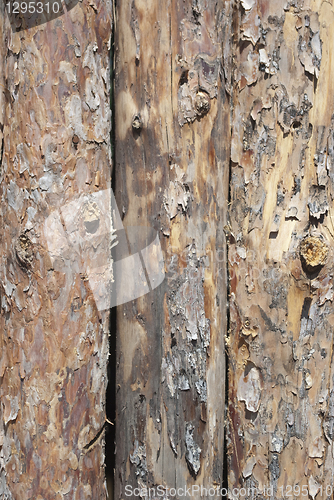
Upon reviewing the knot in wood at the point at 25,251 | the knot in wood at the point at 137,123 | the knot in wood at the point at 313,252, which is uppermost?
the knot in wood at the point at 137,123

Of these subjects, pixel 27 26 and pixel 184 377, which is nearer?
pixel 27 26

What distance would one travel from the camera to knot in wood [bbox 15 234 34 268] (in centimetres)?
136

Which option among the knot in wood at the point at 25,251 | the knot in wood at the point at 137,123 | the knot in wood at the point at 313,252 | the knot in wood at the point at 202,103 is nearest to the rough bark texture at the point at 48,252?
the knot in wood at the point at 25,251

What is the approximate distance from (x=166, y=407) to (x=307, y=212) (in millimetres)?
851

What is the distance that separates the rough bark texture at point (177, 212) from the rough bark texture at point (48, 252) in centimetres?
12

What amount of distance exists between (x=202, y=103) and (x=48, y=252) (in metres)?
0.73

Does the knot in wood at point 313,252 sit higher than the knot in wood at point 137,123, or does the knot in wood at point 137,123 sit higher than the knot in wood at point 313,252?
the knot in wood at point 137,123

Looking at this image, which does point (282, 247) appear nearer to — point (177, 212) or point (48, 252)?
point (177, 212)

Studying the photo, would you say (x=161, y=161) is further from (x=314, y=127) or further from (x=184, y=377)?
(x=184, y=377)

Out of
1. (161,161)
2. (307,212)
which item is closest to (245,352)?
(307,212)

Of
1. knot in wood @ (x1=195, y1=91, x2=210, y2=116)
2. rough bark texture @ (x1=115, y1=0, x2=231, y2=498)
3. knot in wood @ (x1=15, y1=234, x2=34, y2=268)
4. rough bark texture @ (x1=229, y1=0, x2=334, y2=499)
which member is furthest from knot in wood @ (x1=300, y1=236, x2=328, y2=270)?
knot in wood @ (x1=15, y1=234, x2=34, y2=268)

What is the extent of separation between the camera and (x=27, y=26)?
1.34 m

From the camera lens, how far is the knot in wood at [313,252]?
1.35 m

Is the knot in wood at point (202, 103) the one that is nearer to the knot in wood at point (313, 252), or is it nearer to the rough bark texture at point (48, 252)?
the rough bark texture at point (48, 252)
